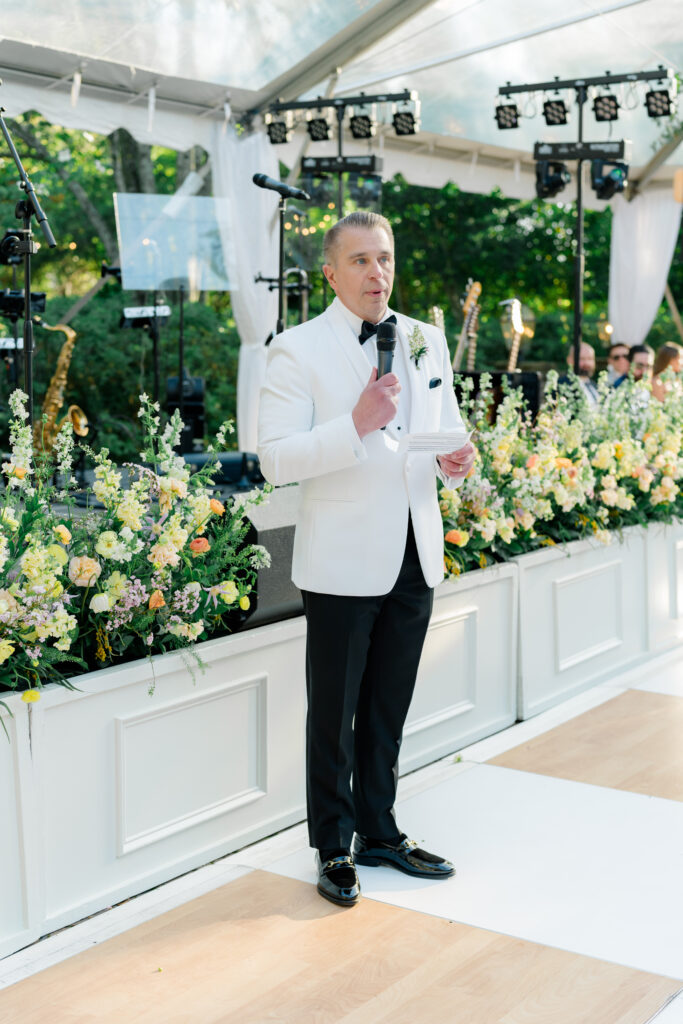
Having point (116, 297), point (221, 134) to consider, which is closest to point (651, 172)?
point (221, 134)

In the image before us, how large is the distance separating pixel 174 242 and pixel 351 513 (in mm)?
6003

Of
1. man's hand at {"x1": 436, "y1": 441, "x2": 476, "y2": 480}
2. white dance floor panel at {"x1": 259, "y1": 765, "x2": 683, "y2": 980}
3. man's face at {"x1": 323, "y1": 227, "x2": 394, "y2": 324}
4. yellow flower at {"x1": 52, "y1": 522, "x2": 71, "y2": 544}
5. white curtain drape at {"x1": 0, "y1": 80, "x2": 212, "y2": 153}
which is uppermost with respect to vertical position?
white curtain drape at {"x1": 0, "y1": 80, "x2": 212, "y2": 153}

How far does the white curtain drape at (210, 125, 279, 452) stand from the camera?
8.64m

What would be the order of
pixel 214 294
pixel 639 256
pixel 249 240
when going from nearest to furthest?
pixel 249 240, pixel 639 256, pixel 214 294

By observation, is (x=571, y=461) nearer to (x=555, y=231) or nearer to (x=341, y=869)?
(x=341, y=869)

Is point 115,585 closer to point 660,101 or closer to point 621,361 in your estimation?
point 621,361

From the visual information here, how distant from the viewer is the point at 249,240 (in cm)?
876

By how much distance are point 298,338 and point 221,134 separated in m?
6.27

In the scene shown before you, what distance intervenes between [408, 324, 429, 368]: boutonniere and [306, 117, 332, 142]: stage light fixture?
6323 millimetres

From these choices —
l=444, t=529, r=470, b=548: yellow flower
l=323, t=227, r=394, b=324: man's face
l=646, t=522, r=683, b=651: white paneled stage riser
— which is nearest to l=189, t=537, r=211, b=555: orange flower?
l=323, t=227, r=394, b=324: man's face

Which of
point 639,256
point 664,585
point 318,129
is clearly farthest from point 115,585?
point 639,256

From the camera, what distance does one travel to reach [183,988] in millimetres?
2422

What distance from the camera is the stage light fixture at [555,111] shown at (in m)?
8.96

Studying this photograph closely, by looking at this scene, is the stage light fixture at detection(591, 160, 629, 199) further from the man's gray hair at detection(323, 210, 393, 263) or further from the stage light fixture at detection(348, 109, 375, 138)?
the man's gray hair at detection(323, 210, 393, 263)
